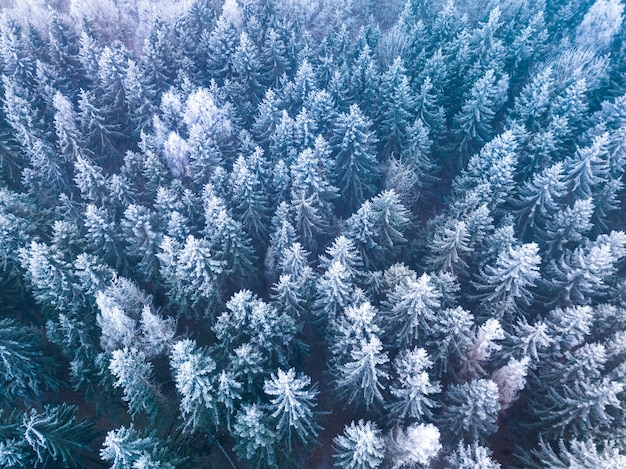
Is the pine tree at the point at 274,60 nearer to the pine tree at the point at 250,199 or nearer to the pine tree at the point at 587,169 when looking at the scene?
the pine tree at the point at 250,199

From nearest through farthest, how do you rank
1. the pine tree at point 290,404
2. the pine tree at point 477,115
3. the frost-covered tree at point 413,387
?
the pine tree at point 290,404 → the frost-covered tree at point 413,387 → the pine tree at point 477,115

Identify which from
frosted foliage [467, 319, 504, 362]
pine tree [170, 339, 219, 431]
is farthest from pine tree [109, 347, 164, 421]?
frosted foliage [467, 319, 504, 362]

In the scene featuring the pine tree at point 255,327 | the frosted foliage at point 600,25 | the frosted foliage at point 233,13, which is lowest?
the pine tree at point 255,327

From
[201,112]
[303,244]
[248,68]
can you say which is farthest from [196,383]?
[248,68]

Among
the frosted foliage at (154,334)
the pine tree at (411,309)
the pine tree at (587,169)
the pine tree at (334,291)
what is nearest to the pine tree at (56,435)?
the frosted foliage at (154,334)

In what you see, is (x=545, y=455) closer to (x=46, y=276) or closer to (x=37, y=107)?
(x=46, y=276)

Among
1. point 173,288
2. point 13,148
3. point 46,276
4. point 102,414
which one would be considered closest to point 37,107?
point 13,148

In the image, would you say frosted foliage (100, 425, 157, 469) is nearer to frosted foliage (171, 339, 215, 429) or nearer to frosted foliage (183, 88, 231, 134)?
frosted foliage (171, 339, 215, 429)
